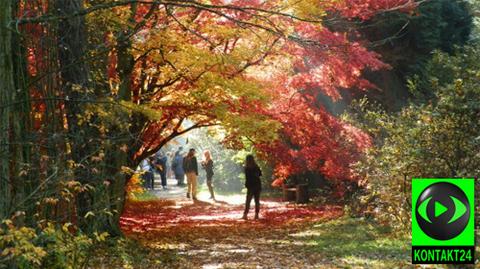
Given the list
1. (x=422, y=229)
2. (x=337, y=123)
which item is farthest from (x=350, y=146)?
(x=422, y=229)

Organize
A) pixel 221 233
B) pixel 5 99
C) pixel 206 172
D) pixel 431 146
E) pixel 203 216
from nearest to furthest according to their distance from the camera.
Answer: pixel 5 99, pixel 431 146, pixel 221 233, pixel 203 216, pixel 206 172

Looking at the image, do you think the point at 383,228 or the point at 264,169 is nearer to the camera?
the point at 383,228

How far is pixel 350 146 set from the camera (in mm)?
13266

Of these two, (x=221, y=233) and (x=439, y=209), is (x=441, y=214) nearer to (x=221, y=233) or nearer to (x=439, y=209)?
(x=439, y=209)

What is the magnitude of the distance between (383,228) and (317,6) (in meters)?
4.04

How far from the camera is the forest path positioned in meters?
7.90

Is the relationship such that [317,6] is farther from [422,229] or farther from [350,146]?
[422,229]

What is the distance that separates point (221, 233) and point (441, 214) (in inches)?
258

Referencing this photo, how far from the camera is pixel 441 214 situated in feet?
17.7

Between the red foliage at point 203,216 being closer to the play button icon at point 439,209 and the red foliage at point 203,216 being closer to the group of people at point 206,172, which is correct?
the group of people at point 206,172

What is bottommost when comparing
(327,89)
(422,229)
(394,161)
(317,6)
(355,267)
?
(355,267)

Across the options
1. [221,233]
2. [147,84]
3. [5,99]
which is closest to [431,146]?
[221,233]

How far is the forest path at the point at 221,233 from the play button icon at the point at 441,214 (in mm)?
1951

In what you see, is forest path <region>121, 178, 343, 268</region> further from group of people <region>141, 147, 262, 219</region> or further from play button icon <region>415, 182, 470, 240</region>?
play button icon <region>415, 182, 470, 240</region>
